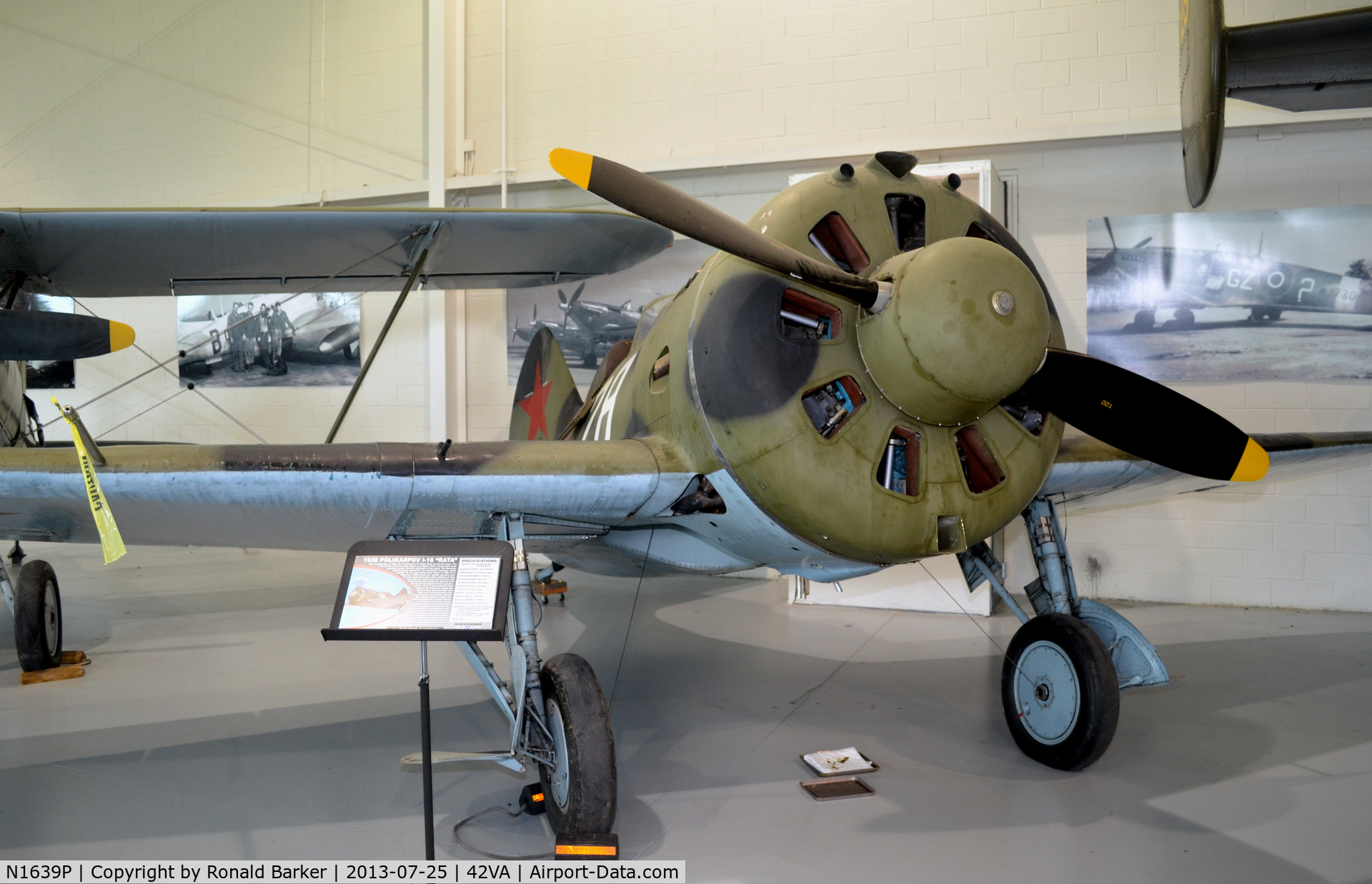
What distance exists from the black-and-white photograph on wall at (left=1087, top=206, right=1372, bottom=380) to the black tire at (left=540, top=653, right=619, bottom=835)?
19.1ft

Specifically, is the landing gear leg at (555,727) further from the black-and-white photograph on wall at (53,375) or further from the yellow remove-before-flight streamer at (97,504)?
the black-and-white photograph on wall at (53,375)

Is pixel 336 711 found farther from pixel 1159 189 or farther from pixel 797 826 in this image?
pixel 1159 189

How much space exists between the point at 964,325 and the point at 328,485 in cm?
213

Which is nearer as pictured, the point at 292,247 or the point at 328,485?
the point at 328,485

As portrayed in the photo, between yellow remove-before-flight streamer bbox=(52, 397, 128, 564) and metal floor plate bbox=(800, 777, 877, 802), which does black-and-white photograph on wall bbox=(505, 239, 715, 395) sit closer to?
metal floor plate bbox=(800, 777, 877, 802)

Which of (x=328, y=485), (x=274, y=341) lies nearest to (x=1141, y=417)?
(x=328, y=485)

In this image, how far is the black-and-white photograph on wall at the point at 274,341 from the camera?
400 inches

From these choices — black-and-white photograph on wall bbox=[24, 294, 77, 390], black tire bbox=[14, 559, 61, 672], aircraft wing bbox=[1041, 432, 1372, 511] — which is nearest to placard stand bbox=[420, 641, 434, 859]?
aircraft wing bbox=[1041, 432, 1372, 511]

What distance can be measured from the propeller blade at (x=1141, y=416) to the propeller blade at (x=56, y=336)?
3.47 m

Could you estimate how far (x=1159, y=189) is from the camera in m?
7.23

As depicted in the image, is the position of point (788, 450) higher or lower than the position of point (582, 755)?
higher

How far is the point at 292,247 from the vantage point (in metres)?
5.32

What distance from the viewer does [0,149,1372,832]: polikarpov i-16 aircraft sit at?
280 centimetres

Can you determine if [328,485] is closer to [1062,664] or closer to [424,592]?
[424,592]
